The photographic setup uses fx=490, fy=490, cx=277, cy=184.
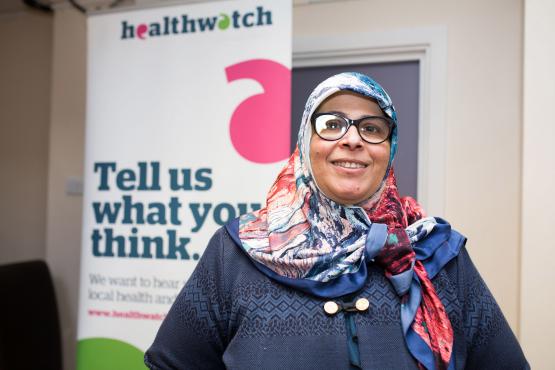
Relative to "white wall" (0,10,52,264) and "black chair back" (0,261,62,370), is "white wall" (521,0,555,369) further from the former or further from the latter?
"white wall" (0,10,52,264)

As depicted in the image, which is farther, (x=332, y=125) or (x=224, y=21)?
(x=224, y=21)

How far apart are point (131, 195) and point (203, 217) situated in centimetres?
35

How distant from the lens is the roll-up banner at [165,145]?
194 cm

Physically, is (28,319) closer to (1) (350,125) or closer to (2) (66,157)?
(2) (66,157)

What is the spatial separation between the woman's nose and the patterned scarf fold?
84 mm

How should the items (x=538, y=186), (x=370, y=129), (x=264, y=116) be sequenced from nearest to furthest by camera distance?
(x=370, y=129) < (x=538, y=186) < (x=264, y=116)

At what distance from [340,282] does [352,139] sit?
0.29 meters

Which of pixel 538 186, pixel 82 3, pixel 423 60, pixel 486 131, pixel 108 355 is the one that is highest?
pixel 82 3

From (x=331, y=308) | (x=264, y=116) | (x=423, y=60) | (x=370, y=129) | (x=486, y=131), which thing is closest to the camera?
(x=331, y=308)

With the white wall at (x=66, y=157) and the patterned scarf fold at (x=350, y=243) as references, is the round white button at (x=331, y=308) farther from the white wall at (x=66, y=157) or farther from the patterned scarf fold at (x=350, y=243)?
the white wall at (x=66, y=157)

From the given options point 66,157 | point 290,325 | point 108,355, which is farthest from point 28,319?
point 290,325

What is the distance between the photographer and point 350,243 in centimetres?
102

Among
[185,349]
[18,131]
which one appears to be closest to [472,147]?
[185,349]

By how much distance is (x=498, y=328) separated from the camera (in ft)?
3.26
